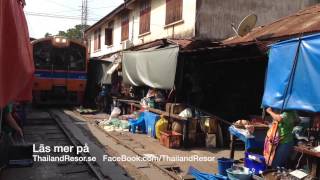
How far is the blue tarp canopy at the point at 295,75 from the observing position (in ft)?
19.6

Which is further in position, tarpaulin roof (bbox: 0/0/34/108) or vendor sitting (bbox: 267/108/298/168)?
vendor sitting (bbox: 267/108/298/168)

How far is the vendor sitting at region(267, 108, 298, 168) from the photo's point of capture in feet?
21.7

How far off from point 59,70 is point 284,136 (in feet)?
44.5

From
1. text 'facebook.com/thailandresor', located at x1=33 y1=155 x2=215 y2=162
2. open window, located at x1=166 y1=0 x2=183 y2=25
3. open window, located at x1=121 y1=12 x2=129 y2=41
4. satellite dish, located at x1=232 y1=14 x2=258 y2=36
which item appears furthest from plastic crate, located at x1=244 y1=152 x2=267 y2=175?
open window, located at x1=121 y1=12 x2=129 y2=41

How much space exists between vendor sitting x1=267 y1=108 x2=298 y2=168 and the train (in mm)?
13235

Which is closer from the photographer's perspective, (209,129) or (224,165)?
(224,165)

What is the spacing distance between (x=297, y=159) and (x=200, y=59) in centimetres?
632

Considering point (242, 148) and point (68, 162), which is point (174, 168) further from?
point (242, 148)

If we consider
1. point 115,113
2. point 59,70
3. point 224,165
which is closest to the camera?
point 224,165

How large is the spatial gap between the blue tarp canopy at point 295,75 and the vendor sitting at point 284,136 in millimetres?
168

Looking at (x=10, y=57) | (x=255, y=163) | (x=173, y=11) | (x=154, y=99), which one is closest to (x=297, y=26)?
(x=255, y=163)

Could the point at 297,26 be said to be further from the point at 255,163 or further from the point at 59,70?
the point at 59,70

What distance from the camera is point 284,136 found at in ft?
21.8

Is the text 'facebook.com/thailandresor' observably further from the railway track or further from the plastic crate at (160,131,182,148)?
the plastic crate at (160,131,182,148)
